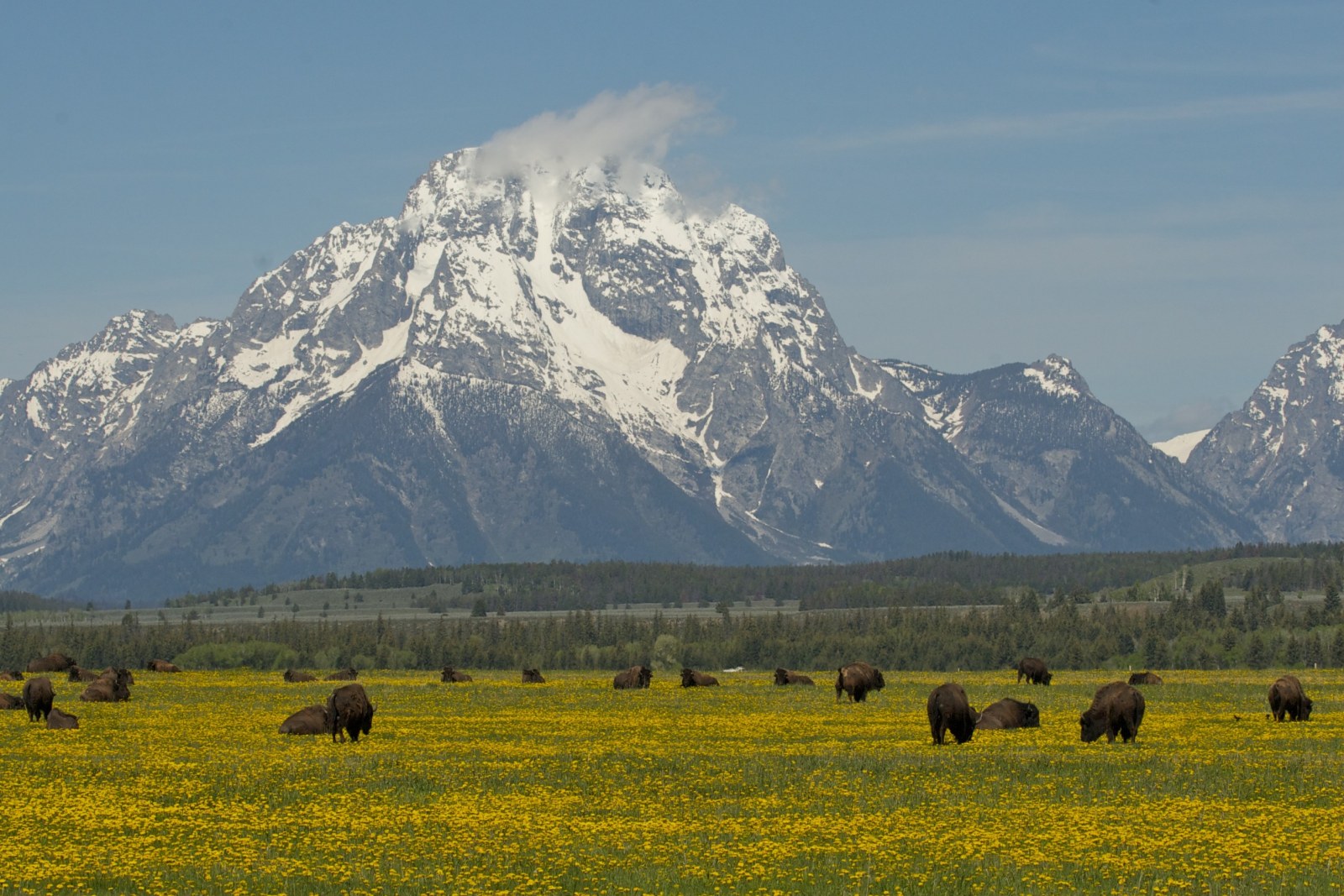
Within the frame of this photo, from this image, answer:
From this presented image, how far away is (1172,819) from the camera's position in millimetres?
37469

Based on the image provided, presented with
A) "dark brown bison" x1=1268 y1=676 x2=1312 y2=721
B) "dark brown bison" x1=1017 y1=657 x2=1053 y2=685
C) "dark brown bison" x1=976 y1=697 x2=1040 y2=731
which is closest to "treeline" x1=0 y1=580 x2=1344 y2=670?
"dark brown bison" x1=1017 y1=657 x2=1053 y2=685

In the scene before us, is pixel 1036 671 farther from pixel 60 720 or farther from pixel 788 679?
pixel 60 720

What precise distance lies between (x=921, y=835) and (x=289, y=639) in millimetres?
151062

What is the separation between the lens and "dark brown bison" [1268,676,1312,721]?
6203 centimetres

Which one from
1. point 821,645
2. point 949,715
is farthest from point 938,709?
point 821,645

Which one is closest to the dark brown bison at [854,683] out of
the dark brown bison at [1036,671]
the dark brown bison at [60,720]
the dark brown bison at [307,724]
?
the dark brown bison at [1036,671]

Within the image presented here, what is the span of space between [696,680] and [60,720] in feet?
124

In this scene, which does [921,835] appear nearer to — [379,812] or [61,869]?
[379,812]

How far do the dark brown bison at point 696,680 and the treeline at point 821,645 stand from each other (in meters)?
46.0

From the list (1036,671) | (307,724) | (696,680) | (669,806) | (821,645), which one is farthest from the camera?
(821,645)

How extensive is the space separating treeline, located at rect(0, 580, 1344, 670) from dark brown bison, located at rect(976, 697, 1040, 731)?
75.1m

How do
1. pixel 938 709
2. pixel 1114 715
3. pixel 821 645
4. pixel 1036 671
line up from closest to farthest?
pixel 938 709 < pixel 1114 715 < pixel 1036 671 < pixel 821 645

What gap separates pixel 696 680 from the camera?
92.0m

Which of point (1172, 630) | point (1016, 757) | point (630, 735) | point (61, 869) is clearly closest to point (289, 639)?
point (1172, 630)
